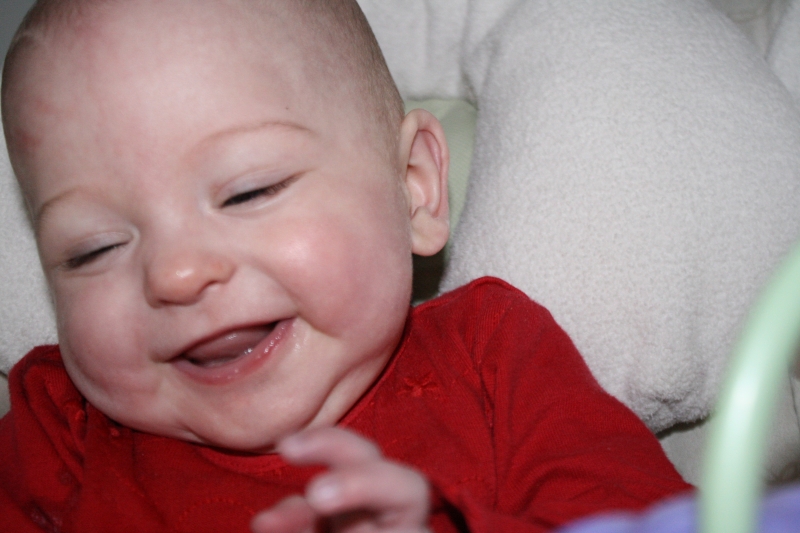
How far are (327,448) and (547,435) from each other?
1.22 feet

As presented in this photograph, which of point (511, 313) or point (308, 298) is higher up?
point (308, 298)

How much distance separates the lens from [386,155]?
917 mm

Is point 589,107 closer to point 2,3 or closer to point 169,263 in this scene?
point 169,263

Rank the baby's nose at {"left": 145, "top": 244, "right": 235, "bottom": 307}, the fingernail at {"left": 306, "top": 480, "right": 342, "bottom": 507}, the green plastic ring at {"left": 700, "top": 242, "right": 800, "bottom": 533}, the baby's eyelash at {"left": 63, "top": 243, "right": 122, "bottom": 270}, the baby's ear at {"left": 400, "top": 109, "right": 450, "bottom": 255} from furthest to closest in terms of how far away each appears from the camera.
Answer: the baby's ear at {"left": 400, "top": 109, "right": 450, "bottom": 255} < the baby's eyelash at {"left": 63, "top": 243, "right": 122, "bottom": 270} < the baby's nose at {"left": 145, "top": 244, "right": 235, "bottom": 307} < the fingernail at {"left": 306, "top": 480, "right": 342, "bottom": 507} < the green plastic ring at {"left": 700, "top": 242, "right": 800, "bottom": 533}

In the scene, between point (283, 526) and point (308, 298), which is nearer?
point (283, 526)

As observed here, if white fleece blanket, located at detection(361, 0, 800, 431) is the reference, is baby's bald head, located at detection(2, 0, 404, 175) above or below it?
above

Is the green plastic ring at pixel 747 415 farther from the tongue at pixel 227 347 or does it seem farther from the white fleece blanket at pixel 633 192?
the white fleece blanket at pixel 633 192

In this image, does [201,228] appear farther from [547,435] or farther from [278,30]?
[547,435]

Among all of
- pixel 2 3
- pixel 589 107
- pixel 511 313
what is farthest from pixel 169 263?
pixel 2 3

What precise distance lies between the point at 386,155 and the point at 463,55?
53 cm

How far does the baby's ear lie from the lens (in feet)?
3.17

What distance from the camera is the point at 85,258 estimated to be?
83 centimetres

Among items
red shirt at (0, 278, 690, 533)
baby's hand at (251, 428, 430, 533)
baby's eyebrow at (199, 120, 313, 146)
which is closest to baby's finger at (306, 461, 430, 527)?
baby's hand at (251, 428, 430, 533)

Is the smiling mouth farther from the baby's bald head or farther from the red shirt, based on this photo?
the baby's bald head
